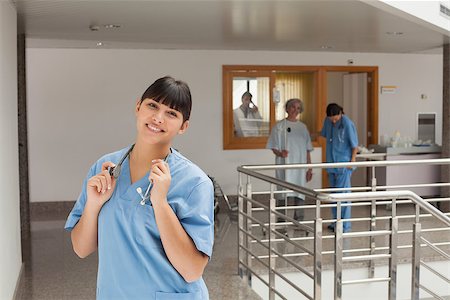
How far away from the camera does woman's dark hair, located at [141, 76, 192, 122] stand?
1587mm

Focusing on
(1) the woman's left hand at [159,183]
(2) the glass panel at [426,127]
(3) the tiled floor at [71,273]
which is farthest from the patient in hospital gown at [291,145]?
(1) the woman's left hand at [159,183]

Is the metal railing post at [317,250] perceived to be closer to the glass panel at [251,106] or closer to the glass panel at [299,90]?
the glass panel at [251,106]

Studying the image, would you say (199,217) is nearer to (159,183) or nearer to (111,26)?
(159,183)

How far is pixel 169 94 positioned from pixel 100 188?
28cm

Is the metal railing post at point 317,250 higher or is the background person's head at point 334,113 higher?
the background person's head at point 334,113

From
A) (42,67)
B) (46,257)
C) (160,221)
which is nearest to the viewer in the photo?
(160,221)

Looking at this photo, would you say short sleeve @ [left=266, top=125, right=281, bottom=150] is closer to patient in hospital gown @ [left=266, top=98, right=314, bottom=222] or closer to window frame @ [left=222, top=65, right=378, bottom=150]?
patient in hospital gown @ [left=266, top=98, right=314, bottom=222]

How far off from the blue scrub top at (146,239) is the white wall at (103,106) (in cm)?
724

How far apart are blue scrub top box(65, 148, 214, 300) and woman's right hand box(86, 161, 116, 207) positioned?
0.03 m

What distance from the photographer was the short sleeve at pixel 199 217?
62.0 inches

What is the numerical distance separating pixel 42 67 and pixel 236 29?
3010 mm

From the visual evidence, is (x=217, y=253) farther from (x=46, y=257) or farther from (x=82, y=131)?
(x=82, y=131)

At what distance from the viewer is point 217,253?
5969mm

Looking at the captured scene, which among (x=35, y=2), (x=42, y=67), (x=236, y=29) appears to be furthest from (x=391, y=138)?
(x=35, y=2)
